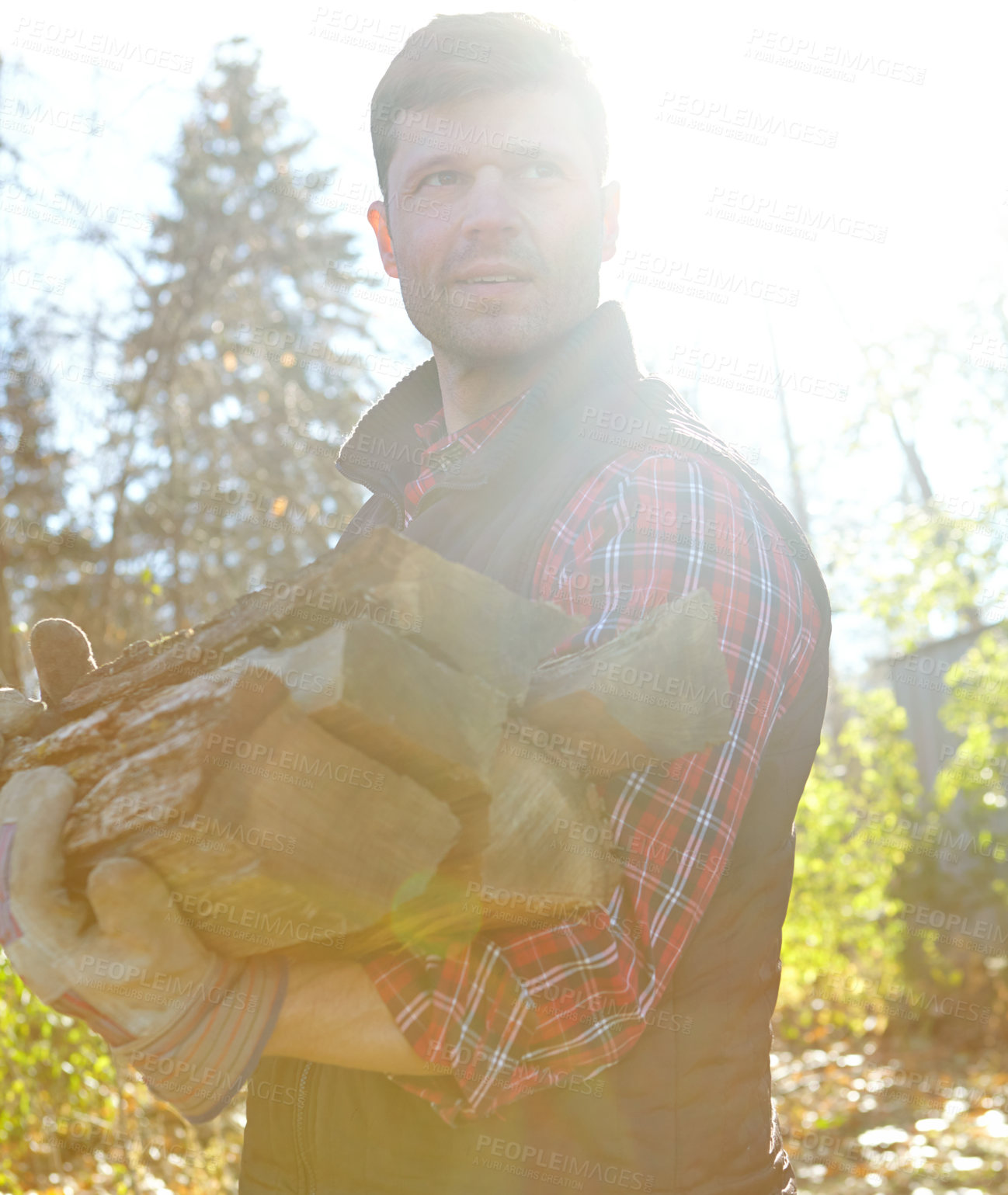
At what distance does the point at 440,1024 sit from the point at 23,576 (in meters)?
8.49

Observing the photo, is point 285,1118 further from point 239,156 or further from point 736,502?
point 239,156

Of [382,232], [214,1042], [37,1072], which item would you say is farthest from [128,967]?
[37,1072]

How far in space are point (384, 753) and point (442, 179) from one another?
1.50 metres

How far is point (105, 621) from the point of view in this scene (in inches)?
281

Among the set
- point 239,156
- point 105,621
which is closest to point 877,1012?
point 105,621

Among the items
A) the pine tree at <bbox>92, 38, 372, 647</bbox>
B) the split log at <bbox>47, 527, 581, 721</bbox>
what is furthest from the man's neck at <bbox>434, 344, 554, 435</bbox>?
the pine tree at <bbox>92, 38, 372, 647</bbox>

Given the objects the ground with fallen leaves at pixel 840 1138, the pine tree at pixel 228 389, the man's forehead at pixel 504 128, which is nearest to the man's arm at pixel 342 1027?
the man's forehead at pixel 504 128

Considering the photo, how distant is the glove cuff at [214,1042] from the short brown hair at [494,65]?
1.76 m

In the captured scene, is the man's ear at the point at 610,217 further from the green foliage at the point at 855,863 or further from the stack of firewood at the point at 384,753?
the green foliage at the point at 855,863

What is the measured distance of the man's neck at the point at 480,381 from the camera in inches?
84.3

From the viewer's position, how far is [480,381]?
88.2 inches

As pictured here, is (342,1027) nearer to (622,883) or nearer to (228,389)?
(622,883)

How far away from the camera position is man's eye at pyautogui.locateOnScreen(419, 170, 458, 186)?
2.19 meters

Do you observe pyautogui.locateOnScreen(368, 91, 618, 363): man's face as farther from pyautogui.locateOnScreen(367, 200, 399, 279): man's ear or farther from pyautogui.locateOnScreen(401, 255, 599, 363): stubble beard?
pyautogui.locateOnScreen(367, 200, 399, 279): man's ear
